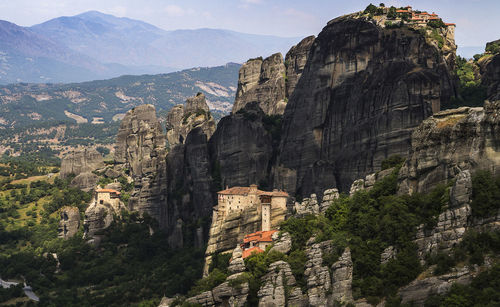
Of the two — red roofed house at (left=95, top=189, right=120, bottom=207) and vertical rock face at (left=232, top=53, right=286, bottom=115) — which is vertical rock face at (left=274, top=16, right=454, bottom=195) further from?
red roofed house at (left=95, top=189, right=120, bottom=207)

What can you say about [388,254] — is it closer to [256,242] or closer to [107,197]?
[256,242]

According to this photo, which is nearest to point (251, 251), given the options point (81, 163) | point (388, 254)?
point (388, 254)

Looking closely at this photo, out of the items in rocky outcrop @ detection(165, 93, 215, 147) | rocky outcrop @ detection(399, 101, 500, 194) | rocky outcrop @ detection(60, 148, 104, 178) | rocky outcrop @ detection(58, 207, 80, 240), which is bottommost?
rocky outcrop @ detection(58, 207, 80, 240)

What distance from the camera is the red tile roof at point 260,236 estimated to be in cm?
8427

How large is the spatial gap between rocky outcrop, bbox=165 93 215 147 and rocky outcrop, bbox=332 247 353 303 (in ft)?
249

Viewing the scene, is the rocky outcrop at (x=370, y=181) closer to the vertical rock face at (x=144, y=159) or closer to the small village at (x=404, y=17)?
the small village at (x=404, y=17)

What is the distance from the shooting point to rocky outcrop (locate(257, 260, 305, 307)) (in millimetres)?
66938

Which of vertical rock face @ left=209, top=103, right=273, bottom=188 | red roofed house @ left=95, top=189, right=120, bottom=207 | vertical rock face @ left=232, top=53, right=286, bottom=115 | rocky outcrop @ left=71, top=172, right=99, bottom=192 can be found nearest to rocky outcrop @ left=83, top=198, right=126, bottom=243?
red roofed house @ left=95, top=189, right=120, bottom=207

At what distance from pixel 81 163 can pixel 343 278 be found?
12686 cm

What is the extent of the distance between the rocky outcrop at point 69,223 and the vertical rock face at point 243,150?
3408cm

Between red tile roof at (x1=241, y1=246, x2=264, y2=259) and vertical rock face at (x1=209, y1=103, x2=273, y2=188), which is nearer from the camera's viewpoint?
red tile roof at (x1=241, y1=246, x2=264, y2=259)

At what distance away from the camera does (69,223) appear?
146375mm

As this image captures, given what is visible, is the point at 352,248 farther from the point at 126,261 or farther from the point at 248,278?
the point at 126,261

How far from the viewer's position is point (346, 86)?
110 meters
